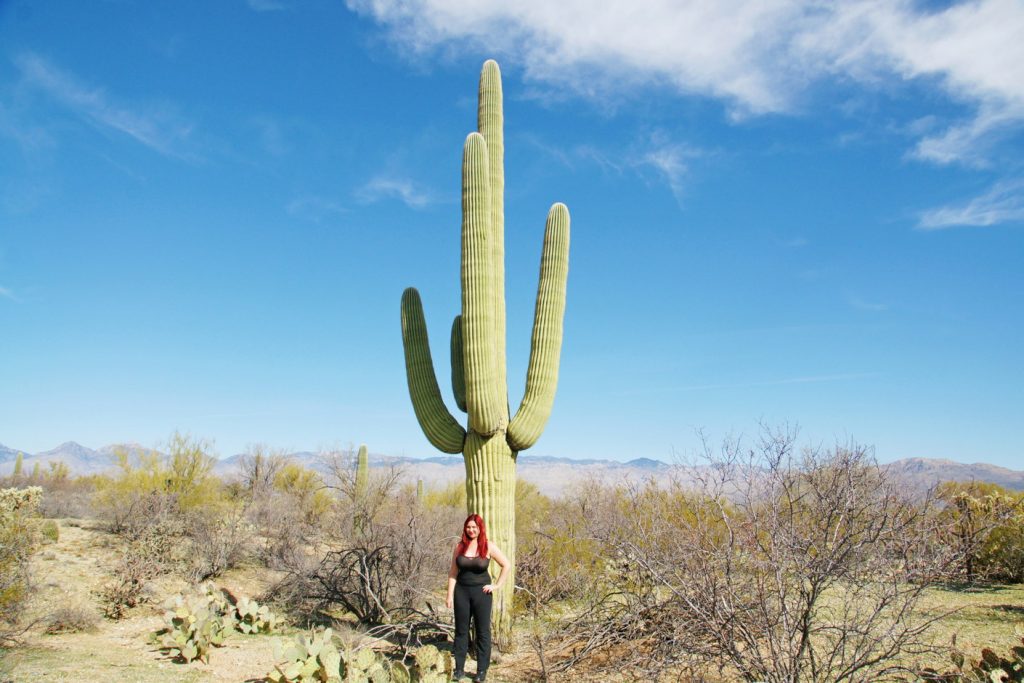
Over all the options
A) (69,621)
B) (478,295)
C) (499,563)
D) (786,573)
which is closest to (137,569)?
(69,621)

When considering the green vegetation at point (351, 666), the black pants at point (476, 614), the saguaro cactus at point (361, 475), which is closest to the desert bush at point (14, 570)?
the green vegetation at point (351, 666)

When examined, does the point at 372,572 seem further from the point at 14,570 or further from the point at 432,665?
the point at 432,665

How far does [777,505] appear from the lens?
5.02 metres

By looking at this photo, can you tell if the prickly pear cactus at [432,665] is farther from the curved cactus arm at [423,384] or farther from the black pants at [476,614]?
the curved cactus arm at [423,384]

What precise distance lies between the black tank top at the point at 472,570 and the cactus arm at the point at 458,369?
3.24 metres

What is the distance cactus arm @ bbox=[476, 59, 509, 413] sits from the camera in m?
8.16

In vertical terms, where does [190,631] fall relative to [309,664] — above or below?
below

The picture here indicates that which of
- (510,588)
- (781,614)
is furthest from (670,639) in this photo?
(510,588)

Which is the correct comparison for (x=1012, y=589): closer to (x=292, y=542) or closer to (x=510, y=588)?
(x=510, y=588)

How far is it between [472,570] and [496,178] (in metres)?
5.28

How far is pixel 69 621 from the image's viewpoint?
9.38 meters

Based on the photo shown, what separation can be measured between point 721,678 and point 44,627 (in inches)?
356

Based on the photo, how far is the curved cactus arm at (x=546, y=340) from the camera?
819cm

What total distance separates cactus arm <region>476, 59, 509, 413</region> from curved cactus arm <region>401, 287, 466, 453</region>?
81cm
